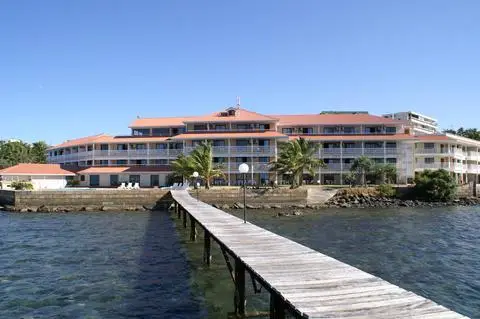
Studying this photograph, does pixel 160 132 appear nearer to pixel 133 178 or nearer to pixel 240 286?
pixel 133 178

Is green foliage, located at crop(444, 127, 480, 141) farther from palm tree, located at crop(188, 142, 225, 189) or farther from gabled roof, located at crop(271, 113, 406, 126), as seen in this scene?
palm tree, located at crop(188, 142, 225, 189)

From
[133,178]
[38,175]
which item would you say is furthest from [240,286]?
[38,175]

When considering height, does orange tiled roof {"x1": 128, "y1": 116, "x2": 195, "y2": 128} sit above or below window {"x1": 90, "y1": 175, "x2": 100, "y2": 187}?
above

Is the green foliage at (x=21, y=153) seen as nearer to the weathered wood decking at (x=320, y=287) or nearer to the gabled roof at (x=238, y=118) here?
the gabled roof at (x=238, y=118)

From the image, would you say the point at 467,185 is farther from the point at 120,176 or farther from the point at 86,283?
the point at 86,283

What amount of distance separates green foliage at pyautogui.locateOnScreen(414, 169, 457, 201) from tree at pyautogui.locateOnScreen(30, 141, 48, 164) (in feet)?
264

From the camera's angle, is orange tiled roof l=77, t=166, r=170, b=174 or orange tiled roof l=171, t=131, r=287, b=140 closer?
orange tiled roof l=171, t=131, r=287, b=140

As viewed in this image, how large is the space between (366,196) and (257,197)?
1407 centimetres

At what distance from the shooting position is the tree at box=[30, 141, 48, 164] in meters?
103

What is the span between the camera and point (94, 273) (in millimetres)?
19531

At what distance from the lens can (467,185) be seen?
2491 inches

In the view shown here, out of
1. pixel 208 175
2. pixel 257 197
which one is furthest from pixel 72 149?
pixel 257 197

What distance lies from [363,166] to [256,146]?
1469 centimetres

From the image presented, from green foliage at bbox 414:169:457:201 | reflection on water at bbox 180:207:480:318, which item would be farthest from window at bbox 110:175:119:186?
green foliage at bbox 414:169:457:201
